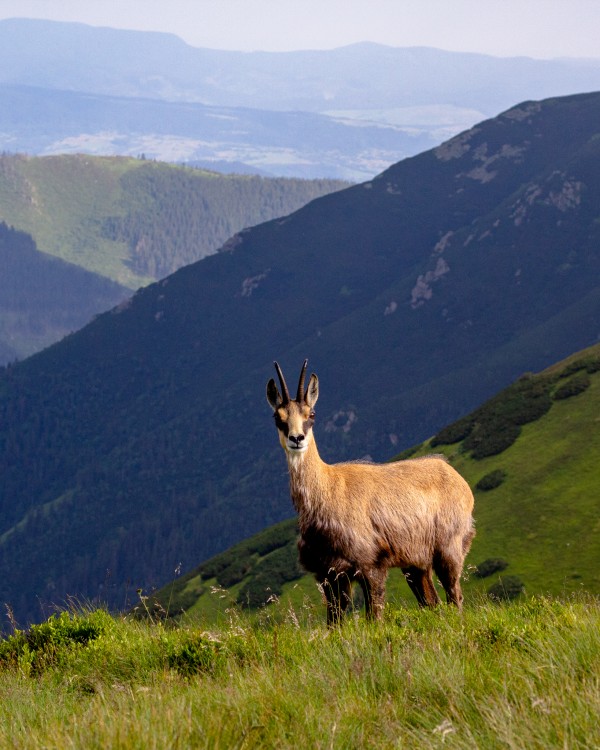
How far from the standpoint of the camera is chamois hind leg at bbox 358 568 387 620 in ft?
49.6

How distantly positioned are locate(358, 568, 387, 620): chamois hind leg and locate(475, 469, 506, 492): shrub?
198ft

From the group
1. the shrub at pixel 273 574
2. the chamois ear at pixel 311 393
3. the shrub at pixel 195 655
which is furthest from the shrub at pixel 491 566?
the shrub at pixel 195 655

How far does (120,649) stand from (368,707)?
16.9ft

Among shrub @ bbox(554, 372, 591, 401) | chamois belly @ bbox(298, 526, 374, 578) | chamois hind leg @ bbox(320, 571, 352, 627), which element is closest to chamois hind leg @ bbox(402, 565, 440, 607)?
chamois belly @ bbox(298, 526, 374, 578)

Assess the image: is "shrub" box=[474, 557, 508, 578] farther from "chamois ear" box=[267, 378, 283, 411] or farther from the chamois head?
"chamois ear" box=[267, 378, 283, 411]

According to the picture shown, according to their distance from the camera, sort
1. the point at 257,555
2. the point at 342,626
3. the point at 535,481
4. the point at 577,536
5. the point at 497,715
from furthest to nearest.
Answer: the point at 257,555 → the point at 535,481 → the point at 577,536 → the point at 342,626 → the point at 497,715

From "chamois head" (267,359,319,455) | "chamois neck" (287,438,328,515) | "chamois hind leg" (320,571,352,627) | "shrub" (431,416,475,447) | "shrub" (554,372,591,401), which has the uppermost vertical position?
"chamois head" (267,359,319,455)

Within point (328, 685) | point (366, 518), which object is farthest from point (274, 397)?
point (328, 685)

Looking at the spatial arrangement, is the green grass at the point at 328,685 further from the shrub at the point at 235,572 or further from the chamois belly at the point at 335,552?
the shrub at the point at 235,572

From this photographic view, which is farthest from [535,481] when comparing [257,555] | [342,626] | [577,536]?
[342,626]

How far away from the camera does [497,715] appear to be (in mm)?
7586

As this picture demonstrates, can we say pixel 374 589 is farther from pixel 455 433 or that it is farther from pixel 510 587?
pixel 455 433

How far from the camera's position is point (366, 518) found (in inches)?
632

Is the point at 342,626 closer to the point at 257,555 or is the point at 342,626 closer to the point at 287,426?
the point at 287,426
